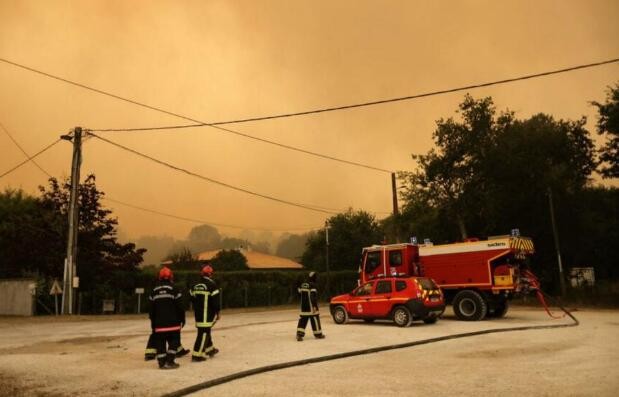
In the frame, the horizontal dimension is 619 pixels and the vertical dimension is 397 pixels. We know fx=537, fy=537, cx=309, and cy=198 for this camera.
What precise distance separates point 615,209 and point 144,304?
1629 inches

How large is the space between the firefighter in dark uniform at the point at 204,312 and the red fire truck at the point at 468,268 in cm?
1069

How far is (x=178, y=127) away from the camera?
24.1 metres

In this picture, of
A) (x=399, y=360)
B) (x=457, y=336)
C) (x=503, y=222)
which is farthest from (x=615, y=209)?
(x=399, y=360)

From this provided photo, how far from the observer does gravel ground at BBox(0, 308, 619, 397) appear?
7938 millimetres

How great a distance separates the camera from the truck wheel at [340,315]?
18906mm

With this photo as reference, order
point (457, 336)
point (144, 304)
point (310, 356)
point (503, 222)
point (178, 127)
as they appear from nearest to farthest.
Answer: point (310, 356) < point (457, 336) < point (178, 127) < point (144, 304) < point (503, 222)

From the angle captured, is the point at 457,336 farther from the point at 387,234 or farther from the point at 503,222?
the point at 387,234

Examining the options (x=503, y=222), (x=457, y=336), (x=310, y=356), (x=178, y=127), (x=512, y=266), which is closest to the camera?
(x=310, y=356)

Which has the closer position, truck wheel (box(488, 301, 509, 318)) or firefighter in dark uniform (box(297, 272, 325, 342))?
firefighter in dark uniform (box(297, 272, 325, 342))

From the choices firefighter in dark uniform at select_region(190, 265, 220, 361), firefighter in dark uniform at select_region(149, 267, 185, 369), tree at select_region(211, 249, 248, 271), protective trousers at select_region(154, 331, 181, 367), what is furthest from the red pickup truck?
tree at select_region(211, 249, 248, 271)

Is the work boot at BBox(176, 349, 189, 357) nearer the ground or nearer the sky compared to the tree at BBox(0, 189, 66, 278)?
nearer the ground

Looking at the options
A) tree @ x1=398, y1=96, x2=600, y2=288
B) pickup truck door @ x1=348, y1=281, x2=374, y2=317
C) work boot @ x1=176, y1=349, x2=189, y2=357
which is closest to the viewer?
work boot @ x1=176, y1=349, x2=189, y2=357

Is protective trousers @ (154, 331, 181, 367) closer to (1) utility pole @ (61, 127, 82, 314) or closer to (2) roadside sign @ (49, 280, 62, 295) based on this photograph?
(1) utility pole @ (61, 127, 82, 314)

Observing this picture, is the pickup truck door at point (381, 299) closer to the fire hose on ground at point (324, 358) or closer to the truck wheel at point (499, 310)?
the fire hose on ground at point (324, 358)
